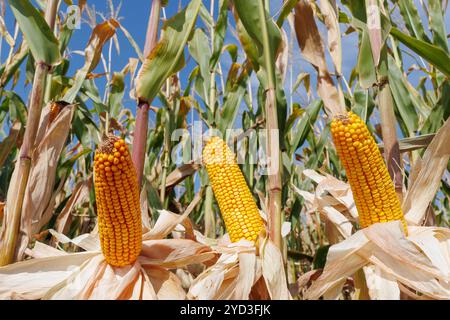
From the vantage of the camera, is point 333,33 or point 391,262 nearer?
point 391,262

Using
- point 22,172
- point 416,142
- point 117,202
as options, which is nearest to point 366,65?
point 416,142

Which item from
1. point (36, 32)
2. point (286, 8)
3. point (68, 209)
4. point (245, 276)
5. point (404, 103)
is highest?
point (286, 8)

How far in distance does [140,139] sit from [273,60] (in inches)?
25.4

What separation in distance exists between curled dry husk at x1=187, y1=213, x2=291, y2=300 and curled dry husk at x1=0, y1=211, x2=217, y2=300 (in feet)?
0.44

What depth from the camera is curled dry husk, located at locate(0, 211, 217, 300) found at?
58.6 inches

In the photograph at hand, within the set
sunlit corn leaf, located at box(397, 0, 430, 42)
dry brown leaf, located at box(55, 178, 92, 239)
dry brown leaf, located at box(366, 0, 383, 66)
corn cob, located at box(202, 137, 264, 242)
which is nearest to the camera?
corn cob, located at box(202, 137, 264, 242)

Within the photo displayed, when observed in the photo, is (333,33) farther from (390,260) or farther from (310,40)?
(390,260)

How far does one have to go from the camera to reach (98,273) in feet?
5.00

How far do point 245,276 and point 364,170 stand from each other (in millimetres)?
574

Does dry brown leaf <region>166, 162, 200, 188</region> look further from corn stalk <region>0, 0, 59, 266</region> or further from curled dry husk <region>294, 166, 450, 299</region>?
curled dry husk <region>294, 166, 450, 299</region>

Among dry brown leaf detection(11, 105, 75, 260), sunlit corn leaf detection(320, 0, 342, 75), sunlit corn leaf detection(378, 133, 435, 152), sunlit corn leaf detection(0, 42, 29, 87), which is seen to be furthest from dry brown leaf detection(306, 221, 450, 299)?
sunlit corn leaf detection(0, 42, 29, 87)

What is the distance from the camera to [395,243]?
1382mm

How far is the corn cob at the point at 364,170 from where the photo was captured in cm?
148
